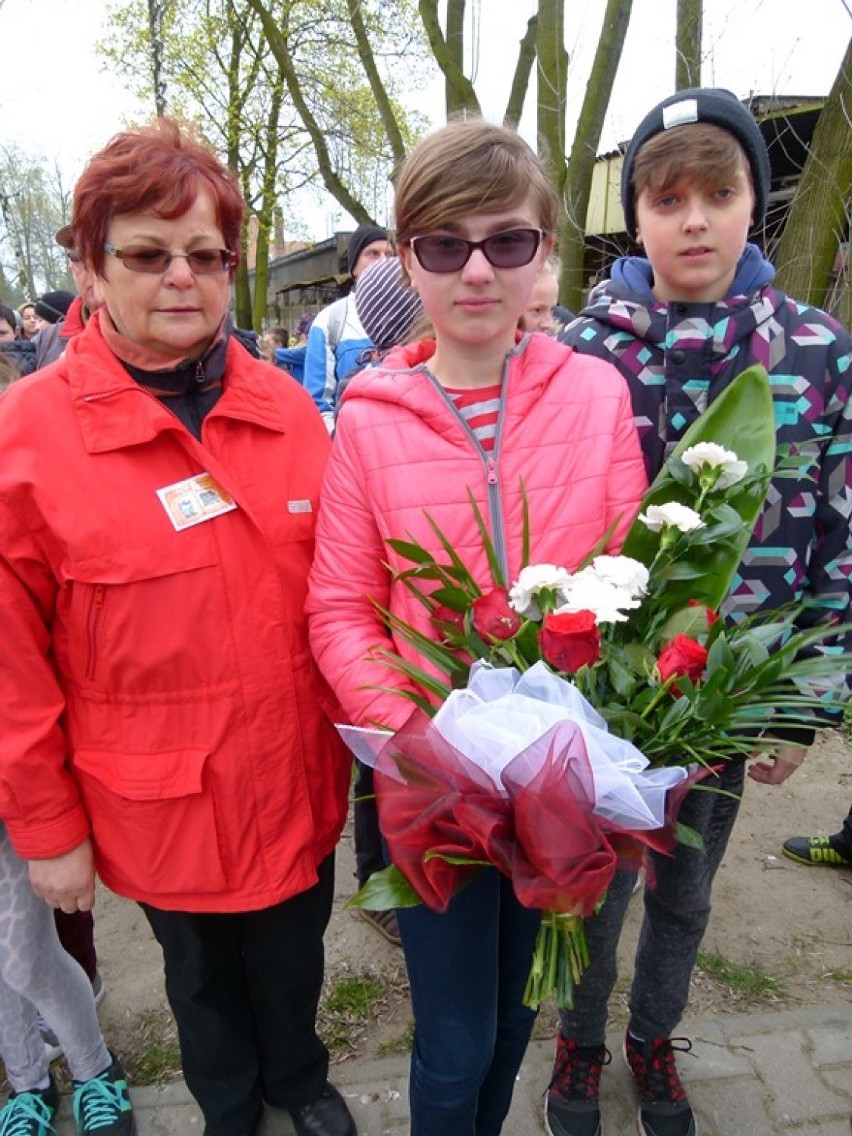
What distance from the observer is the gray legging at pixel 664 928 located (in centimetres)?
184

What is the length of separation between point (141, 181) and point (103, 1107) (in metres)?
2.15

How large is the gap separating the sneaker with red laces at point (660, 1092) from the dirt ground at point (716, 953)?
36 cm

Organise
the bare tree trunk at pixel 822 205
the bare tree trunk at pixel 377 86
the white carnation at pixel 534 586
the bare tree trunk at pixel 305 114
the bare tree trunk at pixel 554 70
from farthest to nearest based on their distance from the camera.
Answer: the bare tree trunk at pixel 305 114 → the bare tree trunk at pixel 377 86 → the bare tree trunk at pixel 554 70 → the bare tree trunk at pixel 822 205 → the white carnation at pixel 534 586

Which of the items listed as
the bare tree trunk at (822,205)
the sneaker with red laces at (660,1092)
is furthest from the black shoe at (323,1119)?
the bare tree trunk at (822,205)

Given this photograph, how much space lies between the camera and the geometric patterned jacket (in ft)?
5.44

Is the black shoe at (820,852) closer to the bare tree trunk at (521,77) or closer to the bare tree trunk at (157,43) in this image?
the bare tree trunk at (521,77)

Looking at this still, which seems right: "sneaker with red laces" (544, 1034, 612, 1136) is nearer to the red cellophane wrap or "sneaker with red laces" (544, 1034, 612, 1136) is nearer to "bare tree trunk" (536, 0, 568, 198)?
the red cellophane wrap

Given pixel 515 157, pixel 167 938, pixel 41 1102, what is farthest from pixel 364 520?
pixel 41 1102

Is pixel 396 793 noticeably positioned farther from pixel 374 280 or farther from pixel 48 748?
pixel 374 280

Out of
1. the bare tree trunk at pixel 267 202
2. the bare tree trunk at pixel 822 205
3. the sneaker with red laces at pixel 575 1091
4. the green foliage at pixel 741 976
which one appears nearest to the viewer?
the sneaker with red laces at pixel 575 1091

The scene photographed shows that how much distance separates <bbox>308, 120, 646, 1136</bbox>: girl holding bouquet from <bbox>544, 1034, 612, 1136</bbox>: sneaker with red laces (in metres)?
0.53

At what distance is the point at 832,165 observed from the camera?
4.43 metres

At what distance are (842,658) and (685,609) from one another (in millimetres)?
252

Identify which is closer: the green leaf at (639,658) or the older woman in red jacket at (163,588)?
the green leaf at (639,658)
